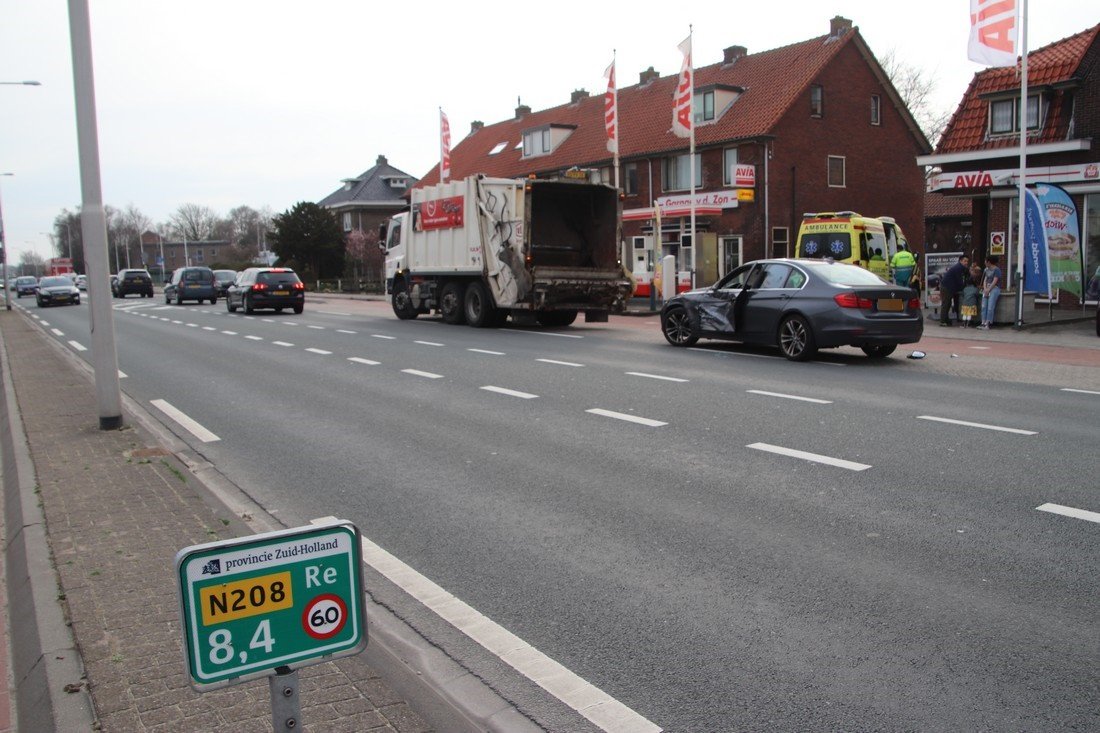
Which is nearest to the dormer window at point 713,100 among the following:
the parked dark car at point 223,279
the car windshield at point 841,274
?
the parked dark car at point 223,279

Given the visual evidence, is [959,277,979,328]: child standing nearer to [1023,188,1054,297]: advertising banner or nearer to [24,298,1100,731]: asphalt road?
[1023,188,1054,297]: advertising banner

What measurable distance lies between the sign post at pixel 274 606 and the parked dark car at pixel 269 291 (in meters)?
29.4

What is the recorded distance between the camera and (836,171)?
40.3 meters

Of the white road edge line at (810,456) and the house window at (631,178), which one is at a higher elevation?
the house window at (631,178)

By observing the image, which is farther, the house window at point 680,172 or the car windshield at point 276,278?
the house window at point 680,172

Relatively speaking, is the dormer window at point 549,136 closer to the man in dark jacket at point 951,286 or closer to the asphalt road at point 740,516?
the man in dark jacket at point 951,286

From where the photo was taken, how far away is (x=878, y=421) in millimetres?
9047

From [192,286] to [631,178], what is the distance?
20216mm

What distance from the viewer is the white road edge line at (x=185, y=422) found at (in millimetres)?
9289

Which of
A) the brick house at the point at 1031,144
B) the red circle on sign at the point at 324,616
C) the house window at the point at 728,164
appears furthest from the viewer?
the house window at the point at 728,164

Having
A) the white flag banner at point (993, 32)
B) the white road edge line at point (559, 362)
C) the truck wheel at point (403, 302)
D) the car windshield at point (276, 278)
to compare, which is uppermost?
the white flag banner at point (993, 32)

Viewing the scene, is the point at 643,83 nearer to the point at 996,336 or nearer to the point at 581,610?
the point at 996,336

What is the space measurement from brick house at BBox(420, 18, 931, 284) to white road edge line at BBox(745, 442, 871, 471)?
84.3 ft

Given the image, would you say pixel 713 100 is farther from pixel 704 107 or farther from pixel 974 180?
pixel 974 180
